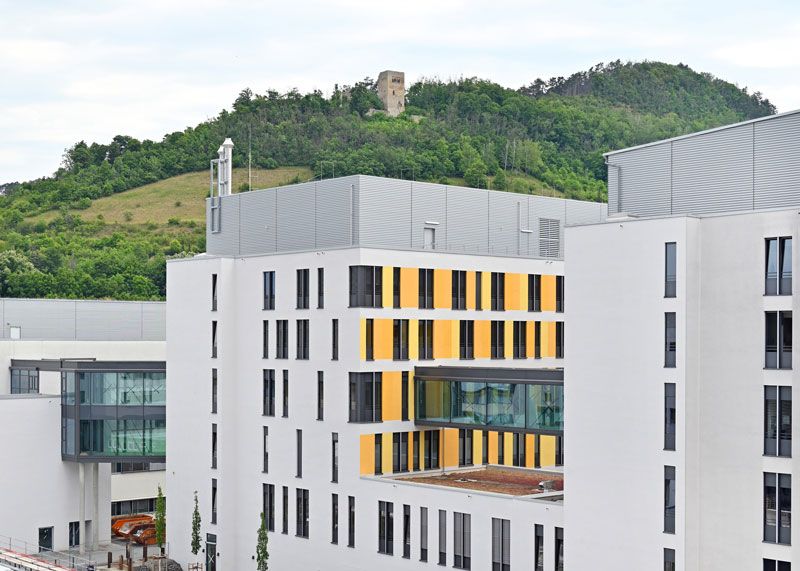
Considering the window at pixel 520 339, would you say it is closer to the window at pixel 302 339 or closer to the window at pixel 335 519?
the window at pixel 302 339

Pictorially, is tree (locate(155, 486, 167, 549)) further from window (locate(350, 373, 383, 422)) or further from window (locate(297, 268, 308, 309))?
window (locate(350, 373, 383, 422))

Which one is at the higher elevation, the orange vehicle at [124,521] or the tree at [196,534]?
the tree at [196,534]

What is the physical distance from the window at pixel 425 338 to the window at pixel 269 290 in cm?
672

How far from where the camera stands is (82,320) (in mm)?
72250

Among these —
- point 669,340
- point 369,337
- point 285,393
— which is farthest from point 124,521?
point 669,340

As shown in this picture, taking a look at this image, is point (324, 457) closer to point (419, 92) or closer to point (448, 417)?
point (448, 417)

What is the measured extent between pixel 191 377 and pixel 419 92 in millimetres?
109663

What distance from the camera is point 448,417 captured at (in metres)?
47.7

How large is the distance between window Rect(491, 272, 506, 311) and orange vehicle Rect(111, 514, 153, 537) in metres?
23.3

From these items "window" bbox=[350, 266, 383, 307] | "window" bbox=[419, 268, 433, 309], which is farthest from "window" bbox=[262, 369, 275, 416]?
"window" bbox=[419, 268, 433, 309]

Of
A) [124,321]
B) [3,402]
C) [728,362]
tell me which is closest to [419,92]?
[124,321]

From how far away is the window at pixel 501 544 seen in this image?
A: 134ft

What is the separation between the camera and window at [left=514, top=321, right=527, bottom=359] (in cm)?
5350

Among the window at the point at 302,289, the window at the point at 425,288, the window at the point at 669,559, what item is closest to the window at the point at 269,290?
the window at the point at 302,289
